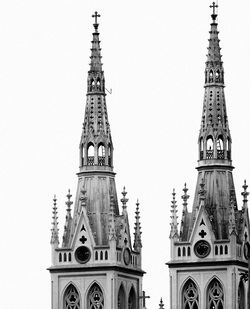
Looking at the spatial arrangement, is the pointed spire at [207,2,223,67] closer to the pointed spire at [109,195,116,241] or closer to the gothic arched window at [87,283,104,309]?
the pointed spire at [109,195,116,241]

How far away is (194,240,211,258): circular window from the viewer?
13438 centimetres

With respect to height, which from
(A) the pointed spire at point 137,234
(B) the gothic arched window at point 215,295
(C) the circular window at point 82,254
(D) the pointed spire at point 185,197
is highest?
(D) the pointed spire at point 185,197

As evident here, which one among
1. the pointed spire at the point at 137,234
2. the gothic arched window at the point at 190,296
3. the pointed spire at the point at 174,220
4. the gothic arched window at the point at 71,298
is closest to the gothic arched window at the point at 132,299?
the pointed spire at the point at 137,234

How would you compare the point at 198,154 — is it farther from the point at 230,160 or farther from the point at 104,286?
the point at 104,286

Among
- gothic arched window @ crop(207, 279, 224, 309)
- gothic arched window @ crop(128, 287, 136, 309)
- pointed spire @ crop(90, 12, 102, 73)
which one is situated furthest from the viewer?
pointed spire @ crop(90, 12, 102, 73)

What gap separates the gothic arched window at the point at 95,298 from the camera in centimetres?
13438

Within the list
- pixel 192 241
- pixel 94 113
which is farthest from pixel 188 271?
pixel 94 113

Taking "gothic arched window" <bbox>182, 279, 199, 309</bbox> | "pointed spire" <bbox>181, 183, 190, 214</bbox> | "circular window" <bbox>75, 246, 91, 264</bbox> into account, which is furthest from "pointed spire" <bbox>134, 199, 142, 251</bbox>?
"gothic arched window" <bbox>182, 279, 199, 309</bbox>

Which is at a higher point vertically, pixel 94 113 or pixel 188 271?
pixel 94 113

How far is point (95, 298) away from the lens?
135 meters

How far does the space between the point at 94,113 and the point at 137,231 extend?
28.5 feet

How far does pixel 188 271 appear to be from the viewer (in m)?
135

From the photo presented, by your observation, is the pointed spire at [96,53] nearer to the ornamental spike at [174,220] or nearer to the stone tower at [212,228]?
the stone tower at [212,228]

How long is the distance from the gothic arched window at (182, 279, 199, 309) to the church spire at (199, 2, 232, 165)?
843 cm
